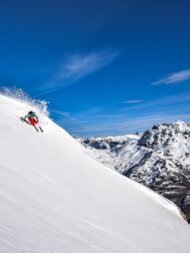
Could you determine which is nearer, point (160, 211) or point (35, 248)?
point (35, 248)

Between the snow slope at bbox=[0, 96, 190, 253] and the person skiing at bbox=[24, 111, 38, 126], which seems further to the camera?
the person skiing at bbox=[24, 111, 38, 126]

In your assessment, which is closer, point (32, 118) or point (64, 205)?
point (64, 205)

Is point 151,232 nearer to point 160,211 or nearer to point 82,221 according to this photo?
point 82,221

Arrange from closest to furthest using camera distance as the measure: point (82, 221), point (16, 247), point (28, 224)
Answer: point (16, 247)
point (28, 224)
point (82, 221)

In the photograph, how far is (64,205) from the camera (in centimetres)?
1495

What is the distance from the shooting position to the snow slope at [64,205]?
997 centimetres

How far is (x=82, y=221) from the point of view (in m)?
14.0

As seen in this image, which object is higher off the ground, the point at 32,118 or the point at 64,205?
the point at 32,118

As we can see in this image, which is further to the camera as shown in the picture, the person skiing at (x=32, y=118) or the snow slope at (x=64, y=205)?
the person skiing at (x=32, y=118)

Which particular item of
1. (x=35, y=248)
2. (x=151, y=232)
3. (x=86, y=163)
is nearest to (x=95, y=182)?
(x=86, y=163)

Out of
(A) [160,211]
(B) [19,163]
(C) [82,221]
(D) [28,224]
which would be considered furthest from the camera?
(A) [160,211]

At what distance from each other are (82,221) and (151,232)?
5236mm

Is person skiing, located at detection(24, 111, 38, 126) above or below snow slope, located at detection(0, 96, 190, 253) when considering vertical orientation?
above

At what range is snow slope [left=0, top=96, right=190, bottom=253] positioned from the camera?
997 centimetres
